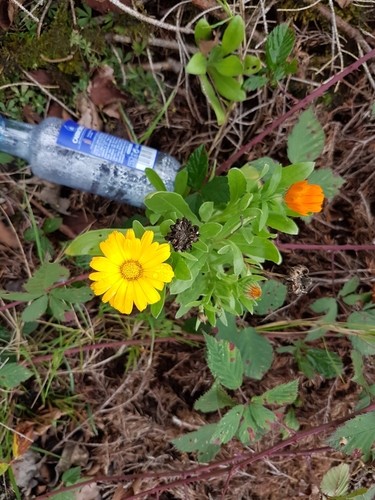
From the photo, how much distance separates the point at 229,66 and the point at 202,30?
0.51 feet

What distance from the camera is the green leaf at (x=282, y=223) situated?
1575 millimetres

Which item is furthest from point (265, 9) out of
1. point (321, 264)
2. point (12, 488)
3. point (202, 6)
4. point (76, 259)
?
point (12, 488)

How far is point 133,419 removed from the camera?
223cm

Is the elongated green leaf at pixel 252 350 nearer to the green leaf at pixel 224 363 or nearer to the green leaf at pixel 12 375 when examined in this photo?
the green leaf at pixel 224 363

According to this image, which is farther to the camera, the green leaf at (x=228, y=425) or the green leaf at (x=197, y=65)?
the green leaf at (x=197, y=65)

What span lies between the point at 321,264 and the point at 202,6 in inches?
44.2

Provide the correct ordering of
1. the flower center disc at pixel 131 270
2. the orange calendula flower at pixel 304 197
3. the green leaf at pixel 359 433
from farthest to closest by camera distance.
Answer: the green leaf at pixel 359 433
the flower center disc at pixel 131 270
the orange calendula flower at pixel 304 197

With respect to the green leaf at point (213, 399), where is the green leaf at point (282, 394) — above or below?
above

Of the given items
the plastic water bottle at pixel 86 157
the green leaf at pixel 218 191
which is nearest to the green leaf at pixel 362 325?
the green leaf at pixel 218 191

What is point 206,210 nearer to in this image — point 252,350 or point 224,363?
point 224,363

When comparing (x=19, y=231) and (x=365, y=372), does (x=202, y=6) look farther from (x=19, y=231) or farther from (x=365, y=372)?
(x=365, y=372)

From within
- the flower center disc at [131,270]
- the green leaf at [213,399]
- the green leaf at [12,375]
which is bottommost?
the green leaf at [12,375]

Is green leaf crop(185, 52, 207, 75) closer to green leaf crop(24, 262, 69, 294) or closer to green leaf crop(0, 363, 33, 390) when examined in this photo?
green leaf crop(24, 262, 69, 294)

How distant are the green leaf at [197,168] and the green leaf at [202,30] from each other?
0.41 metres
